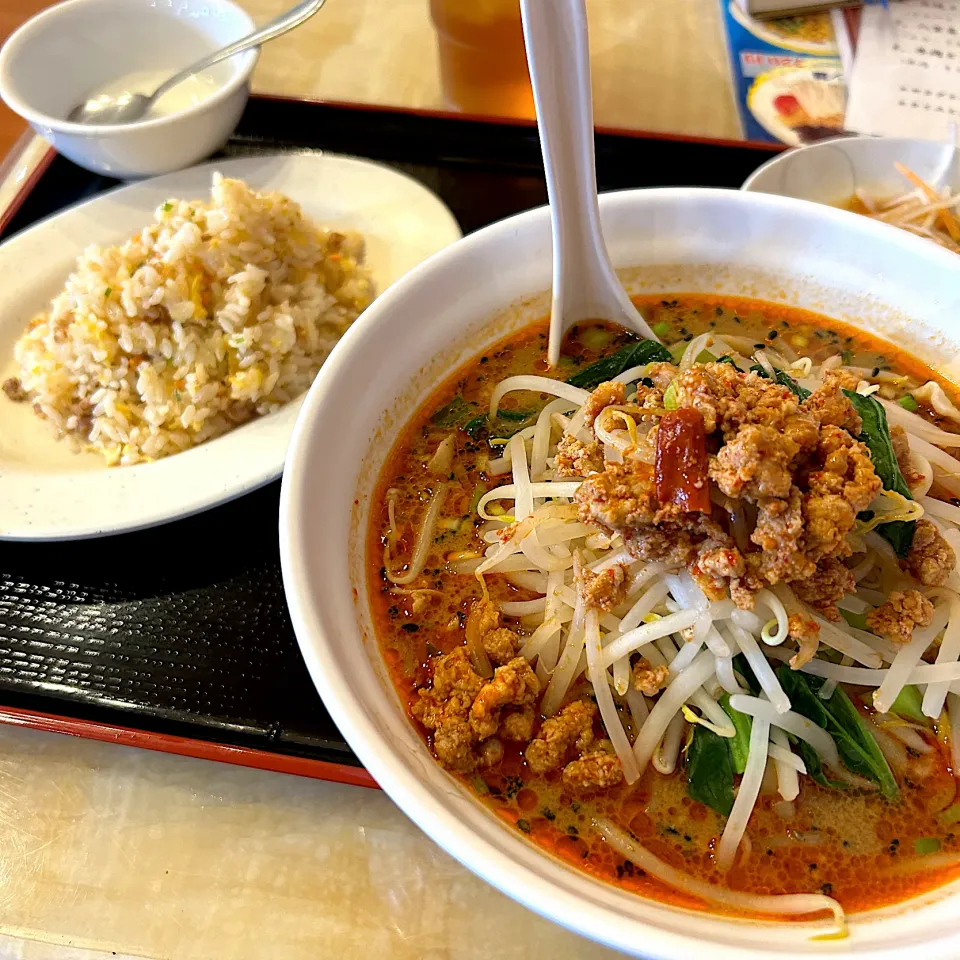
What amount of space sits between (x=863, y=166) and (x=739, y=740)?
210 cm

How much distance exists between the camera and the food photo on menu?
115 centimetres

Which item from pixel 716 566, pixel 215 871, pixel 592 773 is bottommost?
pixel 215 871

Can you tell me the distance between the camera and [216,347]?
6.95 feet

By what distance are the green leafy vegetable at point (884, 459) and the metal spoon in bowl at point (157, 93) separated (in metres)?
2.27

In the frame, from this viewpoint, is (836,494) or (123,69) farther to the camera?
(123,69)

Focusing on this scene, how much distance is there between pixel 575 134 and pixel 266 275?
3.48 ft

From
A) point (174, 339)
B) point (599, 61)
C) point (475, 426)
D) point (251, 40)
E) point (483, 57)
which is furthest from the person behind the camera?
point (599, 61)

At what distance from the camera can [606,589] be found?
125 cm

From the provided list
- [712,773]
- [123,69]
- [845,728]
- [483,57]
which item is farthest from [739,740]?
[123,69]

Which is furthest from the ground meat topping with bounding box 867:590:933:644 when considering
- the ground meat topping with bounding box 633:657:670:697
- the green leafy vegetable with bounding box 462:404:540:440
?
the green leafy vegetable with bounding box 462:404:540:440

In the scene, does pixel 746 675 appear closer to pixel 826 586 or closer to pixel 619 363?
pixel 826 586

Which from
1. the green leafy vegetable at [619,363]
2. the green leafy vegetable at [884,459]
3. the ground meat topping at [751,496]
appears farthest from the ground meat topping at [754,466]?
the green leafy vegetable at [619,363]

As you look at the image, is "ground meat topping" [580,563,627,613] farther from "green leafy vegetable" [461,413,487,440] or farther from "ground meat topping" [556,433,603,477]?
"green leafy vegetable" [461,413,487,440]

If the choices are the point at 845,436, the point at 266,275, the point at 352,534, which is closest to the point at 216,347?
the point at 266,275
